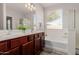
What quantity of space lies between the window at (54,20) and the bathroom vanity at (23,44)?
18 cm

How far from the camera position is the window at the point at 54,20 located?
1.58m

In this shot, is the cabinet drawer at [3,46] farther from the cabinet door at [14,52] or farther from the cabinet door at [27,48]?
the cabinet door at [27,48]

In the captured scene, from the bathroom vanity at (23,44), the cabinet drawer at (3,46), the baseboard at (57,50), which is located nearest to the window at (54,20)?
the bathroom vanity at (23,44)

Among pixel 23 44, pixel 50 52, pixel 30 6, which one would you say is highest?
pixel 30 6

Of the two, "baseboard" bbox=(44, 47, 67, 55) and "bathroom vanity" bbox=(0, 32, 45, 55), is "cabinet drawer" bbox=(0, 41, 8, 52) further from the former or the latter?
"baseboard" bbox=(44, 47, 67, 55)

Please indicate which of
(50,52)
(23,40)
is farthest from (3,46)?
(50,52)

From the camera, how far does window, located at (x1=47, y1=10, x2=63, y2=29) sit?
158 cm

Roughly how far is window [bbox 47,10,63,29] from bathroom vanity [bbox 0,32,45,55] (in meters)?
0.18

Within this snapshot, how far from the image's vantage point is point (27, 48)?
1624 millimetres

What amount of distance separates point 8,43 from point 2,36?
0.42 feet

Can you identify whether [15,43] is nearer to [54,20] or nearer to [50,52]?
[50,52]

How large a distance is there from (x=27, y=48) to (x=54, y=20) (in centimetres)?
55

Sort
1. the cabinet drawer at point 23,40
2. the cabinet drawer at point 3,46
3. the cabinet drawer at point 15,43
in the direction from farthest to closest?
the cabinet drawer at point 23,40 < the cabinet drawer at point 15,43 < the cabinet drawer at point 3,46

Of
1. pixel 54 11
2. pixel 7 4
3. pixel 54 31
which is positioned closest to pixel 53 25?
pixel 54 31
